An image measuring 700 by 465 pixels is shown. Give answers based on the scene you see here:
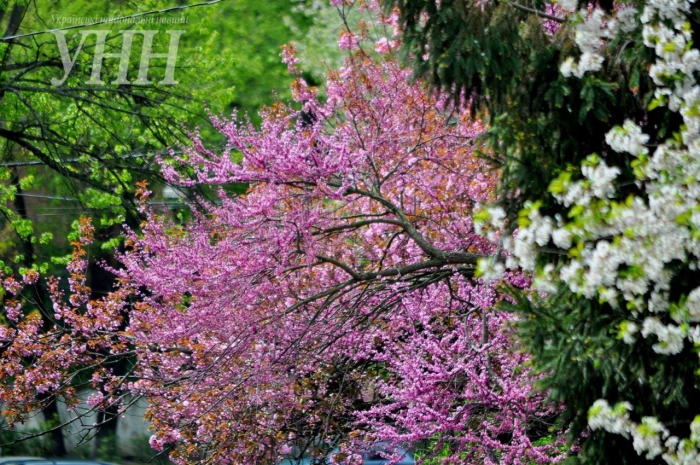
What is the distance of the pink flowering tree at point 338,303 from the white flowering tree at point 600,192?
954 mm

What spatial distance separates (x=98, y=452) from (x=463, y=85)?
54.1 ft

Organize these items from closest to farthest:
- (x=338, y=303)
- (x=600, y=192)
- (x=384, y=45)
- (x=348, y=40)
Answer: (x=600, y=192) < (x=338, y=303) < (x=384, y=45) < (x=348, y=40)

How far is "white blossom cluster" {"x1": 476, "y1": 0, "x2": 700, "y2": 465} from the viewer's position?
15.8ft

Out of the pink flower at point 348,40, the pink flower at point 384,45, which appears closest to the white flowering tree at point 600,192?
the pink flower at point 384,45

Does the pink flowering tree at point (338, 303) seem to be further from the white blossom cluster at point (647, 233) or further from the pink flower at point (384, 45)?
the white blossom cluster at point (647, 233)

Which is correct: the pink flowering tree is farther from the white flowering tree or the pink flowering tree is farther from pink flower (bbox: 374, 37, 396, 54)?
the white flowering tree

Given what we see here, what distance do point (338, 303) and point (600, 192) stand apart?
465 cm

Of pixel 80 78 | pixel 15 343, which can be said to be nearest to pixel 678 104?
pixel 15 343

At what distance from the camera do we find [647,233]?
4812 mm

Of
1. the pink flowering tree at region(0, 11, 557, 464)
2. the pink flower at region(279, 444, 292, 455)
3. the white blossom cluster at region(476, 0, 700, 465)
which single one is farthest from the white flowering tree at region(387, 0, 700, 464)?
the pink flower at region(279, 444, 292, 455)

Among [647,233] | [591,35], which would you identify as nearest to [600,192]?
[647,233]

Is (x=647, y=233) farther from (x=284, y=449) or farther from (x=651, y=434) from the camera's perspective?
(x=284, y=449)

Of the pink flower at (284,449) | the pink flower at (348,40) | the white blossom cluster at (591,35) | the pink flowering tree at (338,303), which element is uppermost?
the white blossom cluster at (591,35)

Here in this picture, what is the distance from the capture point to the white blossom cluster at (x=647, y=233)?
4.80m
